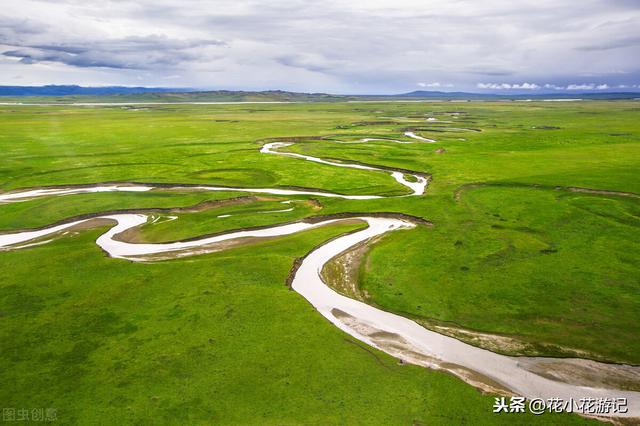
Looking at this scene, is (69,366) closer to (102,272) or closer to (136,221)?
(102,272)

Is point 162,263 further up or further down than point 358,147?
further down

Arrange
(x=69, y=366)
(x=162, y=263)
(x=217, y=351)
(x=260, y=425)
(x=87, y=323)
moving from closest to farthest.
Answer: (x=260, y=425) → (x=69, y=366) → (x=217, y=351) → (x=87, y=323) → (x=162, y=263)

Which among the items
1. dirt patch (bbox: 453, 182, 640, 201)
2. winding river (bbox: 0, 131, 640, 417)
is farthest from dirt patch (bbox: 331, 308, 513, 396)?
dirt patch (bbox: 453, 182, 640, 201)

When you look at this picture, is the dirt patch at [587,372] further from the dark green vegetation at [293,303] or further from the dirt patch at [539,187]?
the dirt patch at [539,187]

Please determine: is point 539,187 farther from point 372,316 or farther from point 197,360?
point 197,360

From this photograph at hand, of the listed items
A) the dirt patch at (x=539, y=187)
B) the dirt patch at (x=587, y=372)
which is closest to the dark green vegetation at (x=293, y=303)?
the dirt patch at (x=539, y=187)

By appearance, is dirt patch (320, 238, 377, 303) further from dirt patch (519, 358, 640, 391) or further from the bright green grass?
dirt patch (519, 358, 640, 391)

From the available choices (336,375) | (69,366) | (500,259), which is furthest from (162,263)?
(500,259)
